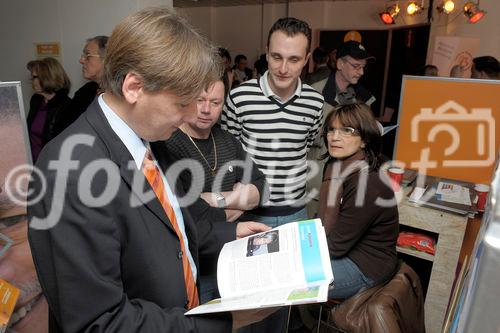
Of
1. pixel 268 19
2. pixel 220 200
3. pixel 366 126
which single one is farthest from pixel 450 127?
pixel 268 19

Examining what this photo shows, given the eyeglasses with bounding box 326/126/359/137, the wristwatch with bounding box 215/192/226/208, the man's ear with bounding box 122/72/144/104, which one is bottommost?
the wristwatch with bounding box 215/192/226/208

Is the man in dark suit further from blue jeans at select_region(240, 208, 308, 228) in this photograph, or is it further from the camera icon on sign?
the camera icon on sign

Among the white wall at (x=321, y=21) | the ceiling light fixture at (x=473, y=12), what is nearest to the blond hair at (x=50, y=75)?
the white wall at (x=321, y=21)

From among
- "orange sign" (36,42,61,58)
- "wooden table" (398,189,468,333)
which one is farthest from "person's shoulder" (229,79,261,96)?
"orange sign" (36,42,61,58)

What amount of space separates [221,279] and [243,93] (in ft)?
3.91

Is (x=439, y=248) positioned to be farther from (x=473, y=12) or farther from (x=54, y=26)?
(x=473, y=12)

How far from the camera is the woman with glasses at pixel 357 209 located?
5.44 feet

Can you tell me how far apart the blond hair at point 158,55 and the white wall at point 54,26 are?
93.4 inches

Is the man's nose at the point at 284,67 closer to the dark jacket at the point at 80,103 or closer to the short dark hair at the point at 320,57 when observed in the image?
the dark jacket at the point at 80,103

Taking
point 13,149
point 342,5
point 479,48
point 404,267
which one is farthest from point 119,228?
point 342,5

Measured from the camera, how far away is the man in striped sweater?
1.93 meters

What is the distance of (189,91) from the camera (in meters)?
0.85

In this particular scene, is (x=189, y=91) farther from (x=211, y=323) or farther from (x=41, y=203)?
(x=211, y=323)

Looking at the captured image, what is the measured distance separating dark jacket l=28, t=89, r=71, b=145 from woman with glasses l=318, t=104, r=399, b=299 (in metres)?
1.92
